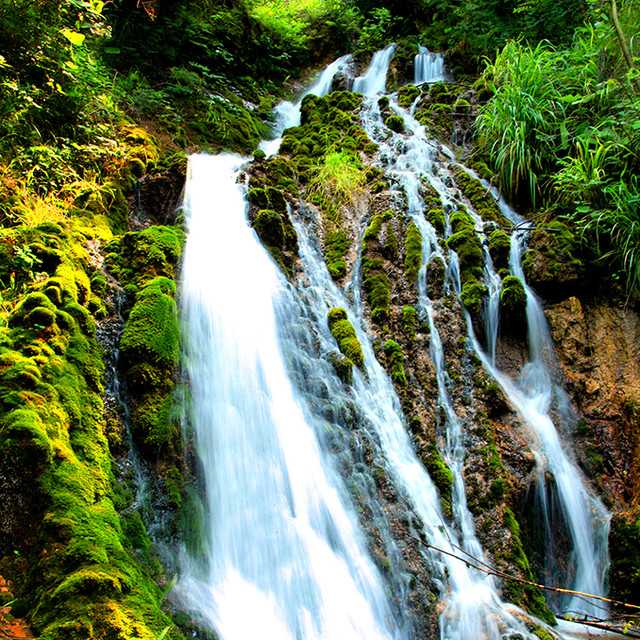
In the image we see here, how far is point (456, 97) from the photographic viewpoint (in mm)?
9914

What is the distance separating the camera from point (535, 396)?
5.95 m

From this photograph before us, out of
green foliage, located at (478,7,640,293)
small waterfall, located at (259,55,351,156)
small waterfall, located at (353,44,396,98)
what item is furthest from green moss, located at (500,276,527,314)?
small waterfall, located at (353,44,396,98)

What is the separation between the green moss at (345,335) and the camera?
545 centimetres

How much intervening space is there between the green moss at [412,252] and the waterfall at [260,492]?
70.8 inches

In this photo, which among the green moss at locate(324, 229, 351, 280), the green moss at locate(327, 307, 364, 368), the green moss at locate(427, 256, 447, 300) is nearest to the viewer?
the green moss at locate(327, 307, 364, 368)

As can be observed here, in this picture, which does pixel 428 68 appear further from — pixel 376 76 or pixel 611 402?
pixel 611 402

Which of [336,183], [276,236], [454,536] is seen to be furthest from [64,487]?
[336,183]

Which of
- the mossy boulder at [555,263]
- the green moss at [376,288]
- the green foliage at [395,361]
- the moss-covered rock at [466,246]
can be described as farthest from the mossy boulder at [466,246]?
the green foliage at [395,361]

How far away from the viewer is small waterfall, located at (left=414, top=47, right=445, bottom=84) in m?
11.7

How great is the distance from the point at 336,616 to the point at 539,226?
5596 millimetres

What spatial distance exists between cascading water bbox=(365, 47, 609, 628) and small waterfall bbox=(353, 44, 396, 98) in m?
4.43

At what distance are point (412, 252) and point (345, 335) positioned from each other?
5.54 ft

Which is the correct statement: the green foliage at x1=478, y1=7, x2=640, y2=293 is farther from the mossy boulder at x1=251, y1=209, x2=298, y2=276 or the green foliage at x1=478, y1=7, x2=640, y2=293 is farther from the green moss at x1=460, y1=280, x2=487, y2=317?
the mossy boulder at x1=251, y1=209, x2=298, y2=276

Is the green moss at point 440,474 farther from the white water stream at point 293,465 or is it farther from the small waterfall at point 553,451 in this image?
the small waterfall at point 553,451
